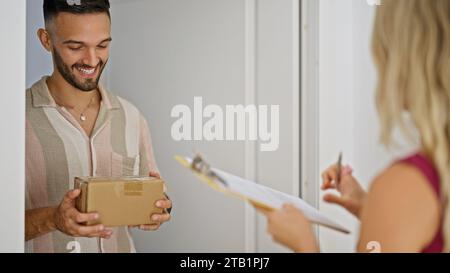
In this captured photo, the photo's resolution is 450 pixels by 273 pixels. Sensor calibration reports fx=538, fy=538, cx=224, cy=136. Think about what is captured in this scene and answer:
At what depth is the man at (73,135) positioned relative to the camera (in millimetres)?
2020

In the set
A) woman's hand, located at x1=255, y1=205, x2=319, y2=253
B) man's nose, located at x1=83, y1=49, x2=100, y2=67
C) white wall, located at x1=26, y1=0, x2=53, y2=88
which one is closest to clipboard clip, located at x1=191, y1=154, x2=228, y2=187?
woman's hand, located at x1=255, y1=205, x2=319, y2=253

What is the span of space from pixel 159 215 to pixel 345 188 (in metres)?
0.72

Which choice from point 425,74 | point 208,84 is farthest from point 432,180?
point 208,84

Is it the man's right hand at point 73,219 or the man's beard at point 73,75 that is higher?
the man's beard at point 73,75

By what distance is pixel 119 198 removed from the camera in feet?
6.47

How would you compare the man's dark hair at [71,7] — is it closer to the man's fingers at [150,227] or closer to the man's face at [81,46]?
the man's face at [81,46]

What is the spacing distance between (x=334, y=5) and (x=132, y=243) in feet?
4.02

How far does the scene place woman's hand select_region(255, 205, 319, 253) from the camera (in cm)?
183

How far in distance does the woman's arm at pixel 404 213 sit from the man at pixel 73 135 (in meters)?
0.81

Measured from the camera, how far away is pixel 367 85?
2.01 m

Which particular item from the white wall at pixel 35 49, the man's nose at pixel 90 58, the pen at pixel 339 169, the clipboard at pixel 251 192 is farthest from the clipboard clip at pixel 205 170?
the white wall at pixel 35 49

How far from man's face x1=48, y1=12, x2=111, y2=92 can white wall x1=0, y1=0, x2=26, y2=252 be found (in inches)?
6.0
